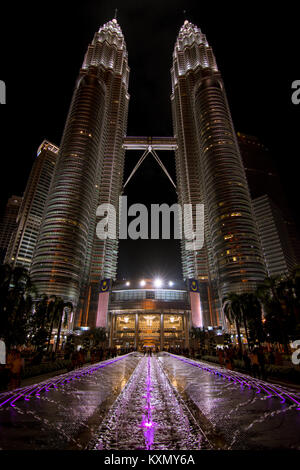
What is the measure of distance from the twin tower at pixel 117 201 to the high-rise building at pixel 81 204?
20.0 inches

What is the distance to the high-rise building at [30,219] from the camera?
16862 centimetres

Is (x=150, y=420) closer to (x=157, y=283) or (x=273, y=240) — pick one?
(x=157, y=283)

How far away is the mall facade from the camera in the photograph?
416 feet

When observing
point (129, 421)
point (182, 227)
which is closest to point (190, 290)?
point (182, 227)

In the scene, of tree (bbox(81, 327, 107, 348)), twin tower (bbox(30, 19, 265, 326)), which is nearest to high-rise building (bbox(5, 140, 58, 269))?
twin tower (bbox(30, 19, 265, 326))

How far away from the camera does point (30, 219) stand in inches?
7018

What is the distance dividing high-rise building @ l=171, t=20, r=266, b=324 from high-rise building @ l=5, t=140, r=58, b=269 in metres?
109

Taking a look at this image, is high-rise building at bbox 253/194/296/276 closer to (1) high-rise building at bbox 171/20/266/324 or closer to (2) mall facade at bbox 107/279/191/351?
(1) high-rise building at bbox 171/20/266/324
